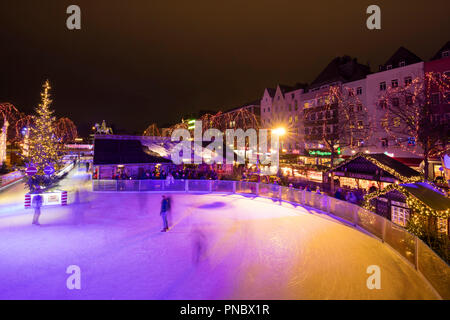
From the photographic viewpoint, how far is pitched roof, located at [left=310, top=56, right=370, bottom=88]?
34.8 m

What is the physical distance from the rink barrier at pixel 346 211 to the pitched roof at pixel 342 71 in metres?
26.2

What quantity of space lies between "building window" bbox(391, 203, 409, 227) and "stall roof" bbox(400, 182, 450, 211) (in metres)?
0.71

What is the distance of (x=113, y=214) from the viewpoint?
1248cm

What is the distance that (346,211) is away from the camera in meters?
10.7

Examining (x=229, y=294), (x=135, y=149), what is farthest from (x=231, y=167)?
(x=229, y=294)

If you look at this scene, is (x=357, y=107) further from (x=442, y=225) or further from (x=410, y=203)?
(x=442, y=225)

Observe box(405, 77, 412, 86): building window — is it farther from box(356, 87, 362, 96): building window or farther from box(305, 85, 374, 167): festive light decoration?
box(356, 87, 362, 96): building window

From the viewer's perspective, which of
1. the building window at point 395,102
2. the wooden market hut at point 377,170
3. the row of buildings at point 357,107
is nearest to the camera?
the wooden market hut at point 377,170

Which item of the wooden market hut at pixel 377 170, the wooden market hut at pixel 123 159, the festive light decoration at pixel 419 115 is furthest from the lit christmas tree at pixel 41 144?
the festive light decoration at pixel 419 115

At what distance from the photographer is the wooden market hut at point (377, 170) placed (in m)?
11.5

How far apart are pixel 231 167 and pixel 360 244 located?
2263 cm

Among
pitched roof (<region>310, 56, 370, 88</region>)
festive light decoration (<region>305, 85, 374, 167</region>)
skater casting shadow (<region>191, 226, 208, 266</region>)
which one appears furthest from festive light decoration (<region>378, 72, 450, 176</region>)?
skater casting shadow (<region>191, 226, 208, 266</region>)

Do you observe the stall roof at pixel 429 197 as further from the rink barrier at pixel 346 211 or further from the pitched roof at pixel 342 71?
the pitched roof at pixel 342 71
